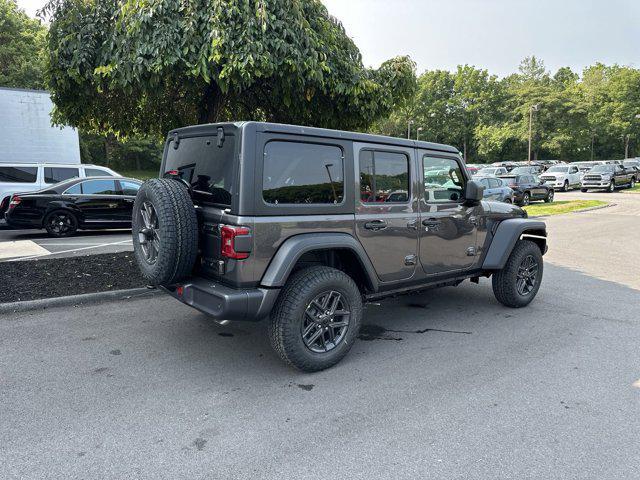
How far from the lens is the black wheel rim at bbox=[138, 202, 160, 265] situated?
12.7ft

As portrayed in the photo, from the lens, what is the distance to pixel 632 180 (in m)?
32.4

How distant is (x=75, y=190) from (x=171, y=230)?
8836 mm

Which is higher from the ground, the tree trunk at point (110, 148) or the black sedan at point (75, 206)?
the tree trunk at point (110, 148)

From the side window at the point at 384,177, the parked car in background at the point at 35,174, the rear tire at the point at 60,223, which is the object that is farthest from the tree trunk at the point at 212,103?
the parked car in background at the point at 35,174

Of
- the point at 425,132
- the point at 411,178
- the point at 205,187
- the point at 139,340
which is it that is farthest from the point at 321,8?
the point at 425,132

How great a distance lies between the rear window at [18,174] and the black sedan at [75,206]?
1.72m

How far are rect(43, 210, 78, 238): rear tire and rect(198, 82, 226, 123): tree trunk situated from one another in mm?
5843

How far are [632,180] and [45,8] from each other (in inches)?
1460

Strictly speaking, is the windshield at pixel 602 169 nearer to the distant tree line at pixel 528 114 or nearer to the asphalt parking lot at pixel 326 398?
the distant tree line at pixel 528 114

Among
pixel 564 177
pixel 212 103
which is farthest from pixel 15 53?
pixel 564 177

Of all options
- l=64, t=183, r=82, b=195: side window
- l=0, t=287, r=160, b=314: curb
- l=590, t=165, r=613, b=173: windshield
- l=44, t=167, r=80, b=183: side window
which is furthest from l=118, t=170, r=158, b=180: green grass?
l=0, t=287, r=160, b=314: curb

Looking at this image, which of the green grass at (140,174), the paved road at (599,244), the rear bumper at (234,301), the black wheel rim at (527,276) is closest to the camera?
the rear bumper at (234,301)

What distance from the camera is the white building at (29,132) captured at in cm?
1380

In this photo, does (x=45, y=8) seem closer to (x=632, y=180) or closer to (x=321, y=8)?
(x=321, y=8)
